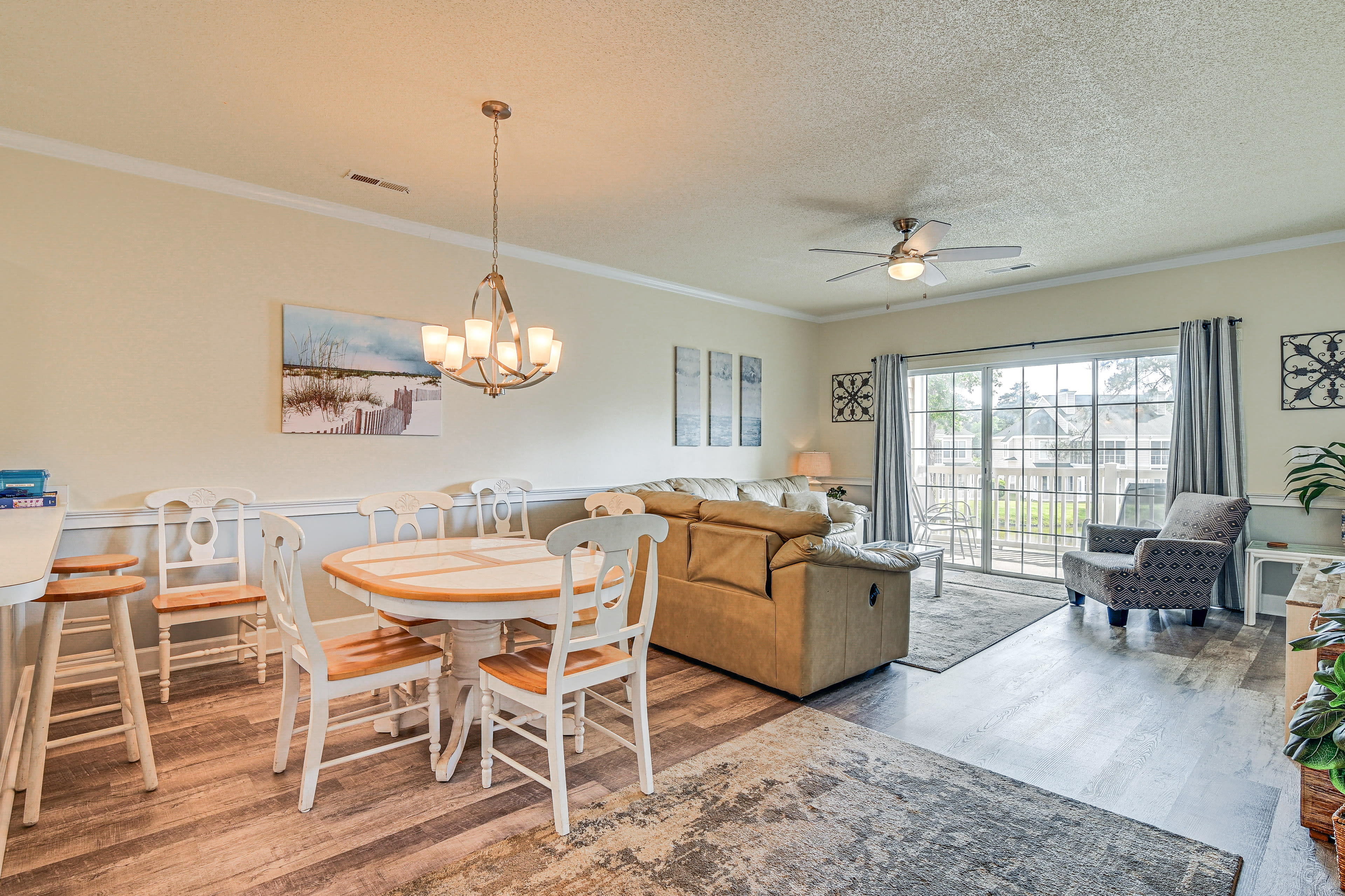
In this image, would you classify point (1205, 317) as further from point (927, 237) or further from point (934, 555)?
point (927, 237)

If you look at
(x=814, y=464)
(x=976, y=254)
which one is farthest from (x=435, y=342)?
(x=814, y=464)

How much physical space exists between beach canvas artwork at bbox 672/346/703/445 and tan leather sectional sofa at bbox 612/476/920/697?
7.23 feet

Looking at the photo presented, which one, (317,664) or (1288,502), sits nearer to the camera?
(317,664)

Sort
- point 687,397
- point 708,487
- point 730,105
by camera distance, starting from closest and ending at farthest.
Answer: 1. point 730,105
2. point 708,487
3. point 687,397

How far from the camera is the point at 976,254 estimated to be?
4.14 metres

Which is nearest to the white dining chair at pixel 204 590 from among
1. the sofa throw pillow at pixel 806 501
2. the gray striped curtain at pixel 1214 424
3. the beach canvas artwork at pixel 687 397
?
the beach canvas artwork at pixel 687 397

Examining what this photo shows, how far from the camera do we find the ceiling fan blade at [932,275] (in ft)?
14.6

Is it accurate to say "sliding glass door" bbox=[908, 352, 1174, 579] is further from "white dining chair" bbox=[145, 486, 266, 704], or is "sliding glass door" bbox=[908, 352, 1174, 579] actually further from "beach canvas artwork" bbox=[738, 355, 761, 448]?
"white dining chair" bbox=[145, 486, 266, 704]

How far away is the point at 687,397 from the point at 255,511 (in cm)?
367

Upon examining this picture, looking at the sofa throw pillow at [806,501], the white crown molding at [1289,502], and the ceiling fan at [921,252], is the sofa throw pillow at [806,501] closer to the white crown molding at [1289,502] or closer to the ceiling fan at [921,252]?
the ceiling fan at [921,252]

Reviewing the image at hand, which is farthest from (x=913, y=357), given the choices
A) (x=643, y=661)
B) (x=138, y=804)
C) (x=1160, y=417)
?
(x=138, y=804)

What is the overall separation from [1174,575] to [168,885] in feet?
18.5

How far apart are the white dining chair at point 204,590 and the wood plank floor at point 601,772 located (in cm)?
16

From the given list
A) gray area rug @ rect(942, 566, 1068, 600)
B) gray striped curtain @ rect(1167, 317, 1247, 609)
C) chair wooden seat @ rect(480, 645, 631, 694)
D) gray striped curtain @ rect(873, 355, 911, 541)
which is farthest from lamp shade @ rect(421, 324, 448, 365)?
gray striped curtain @ rect(1167, 317, 1247, 609)
